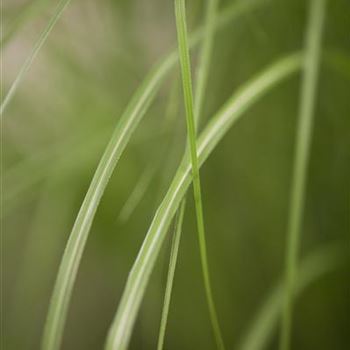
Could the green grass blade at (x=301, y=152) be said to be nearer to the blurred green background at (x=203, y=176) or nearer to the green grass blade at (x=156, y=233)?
the green grass blade at (x=156, y=233)

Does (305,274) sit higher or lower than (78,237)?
higher

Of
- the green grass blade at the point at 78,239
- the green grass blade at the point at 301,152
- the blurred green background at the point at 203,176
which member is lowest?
the green grass blade at the point at 78,239


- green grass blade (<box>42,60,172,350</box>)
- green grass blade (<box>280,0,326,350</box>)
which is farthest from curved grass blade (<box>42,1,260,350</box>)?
green grass blade (<box>280,0,326,350</box>)

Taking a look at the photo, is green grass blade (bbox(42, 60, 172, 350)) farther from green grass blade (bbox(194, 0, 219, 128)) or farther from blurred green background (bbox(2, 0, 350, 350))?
blurred green background (bbox(2, 0, 350, 350))

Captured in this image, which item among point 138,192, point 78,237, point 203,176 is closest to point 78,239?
point 78,237

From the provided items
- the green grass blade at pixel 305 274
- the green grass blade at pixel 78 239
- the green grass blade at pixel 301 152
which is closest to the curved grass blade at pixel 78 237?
the green grass blade at pixel 78 239

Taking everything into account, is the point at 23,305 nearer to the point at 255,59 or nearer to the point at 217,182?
the point at 217,182

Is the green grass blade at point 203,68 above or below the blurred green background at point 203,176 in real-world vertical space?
below

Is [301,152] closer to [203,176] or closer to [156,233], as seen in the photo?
[156,233]

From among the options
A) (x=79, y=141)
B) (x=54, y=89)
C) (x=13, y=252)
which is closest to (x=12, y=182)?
(x=79, y=141)
